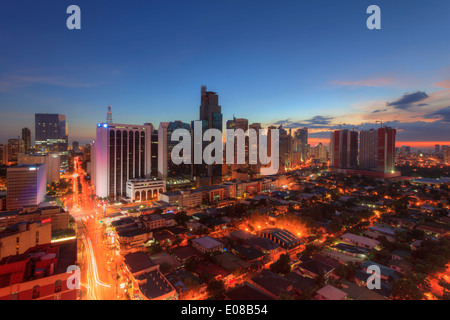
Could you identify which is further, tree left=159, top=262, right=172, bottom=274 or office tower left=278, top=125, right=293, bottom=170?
office tower left=278, top=125, right=293, bottom=170

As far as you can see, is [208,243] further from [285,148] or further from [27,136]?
[27,136]

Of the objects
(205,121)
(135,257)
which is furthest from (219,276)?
(205,121)

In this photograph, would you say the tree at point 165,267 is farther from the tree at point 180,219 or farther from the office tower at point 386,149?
the office tower at point 386,149

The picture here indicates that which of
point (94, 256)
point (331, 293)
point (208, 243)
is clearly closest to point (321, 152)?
point (208, 243)

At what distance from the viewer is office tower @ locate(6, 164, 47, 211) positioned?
1171 cm

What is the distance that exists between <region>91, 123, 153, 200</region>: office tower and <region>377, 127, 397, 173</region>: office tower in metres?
22.1

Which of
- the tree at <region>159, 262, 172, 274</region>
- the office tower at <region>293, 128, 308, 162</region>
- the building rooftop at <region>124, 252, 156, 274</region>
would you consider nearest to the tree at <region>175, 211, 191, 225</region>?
the building rooftop at <region>124, 252, 156, 274</region>

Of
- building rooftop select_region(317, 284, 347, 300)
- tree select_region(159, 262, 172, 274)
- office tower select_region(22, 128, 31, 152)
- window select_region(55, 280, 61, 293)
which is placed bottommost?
tree select_region(159, 262, 172, 274)

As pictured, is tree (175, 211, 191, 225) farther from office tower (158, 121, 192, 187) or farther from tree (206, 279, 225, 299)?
office tower (158, 121, 192, 187)

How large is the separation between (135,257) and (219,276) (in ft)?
8.69

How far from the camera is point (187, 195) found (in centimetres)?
1335

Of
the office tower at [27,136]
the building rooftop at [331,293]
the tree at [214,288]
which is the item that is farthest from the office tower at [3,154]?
the building rooftop at [331,293]
